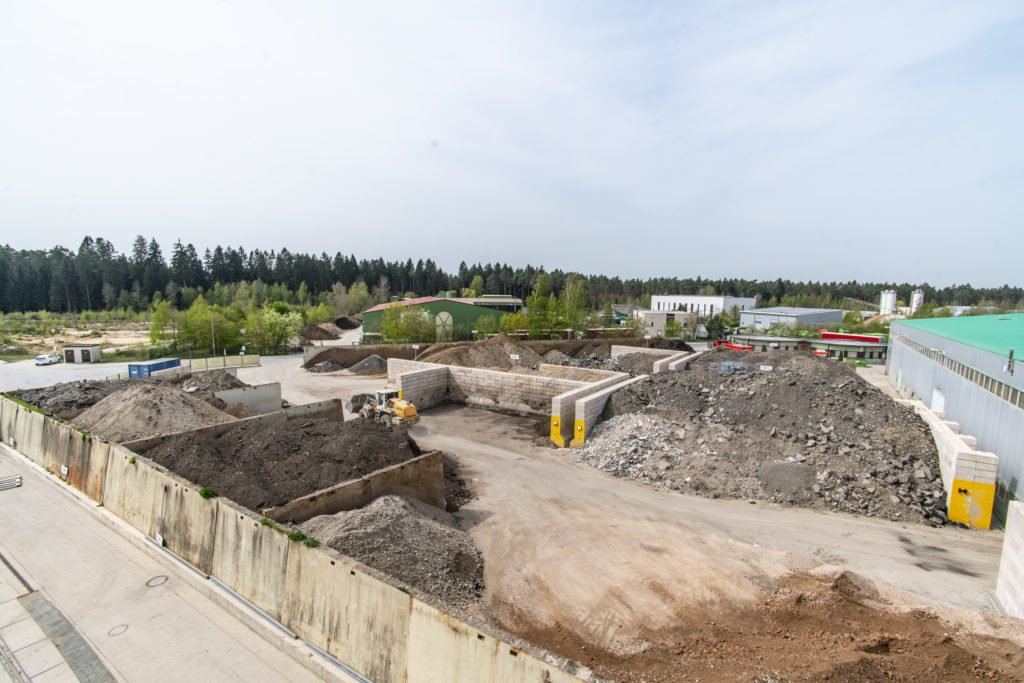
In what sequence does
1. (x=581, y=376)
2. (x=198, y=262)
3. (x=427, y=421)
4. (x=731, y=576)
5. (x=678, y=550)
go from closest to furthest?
(x=731, y=576)
(x=678, y=550)
(x=427, y=421)
(x=581, y=376)
(x=198, y=262)

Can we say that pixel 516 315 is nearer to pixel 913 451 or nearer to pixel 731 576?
pixel 913 451

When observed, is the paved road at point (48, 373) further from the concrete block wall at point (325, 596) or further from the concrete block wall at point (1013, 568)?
the concrete block wall at point (1013, 568)

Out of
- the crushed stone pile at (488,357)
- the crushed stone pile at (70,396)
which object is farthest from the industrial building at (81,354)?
the crushed stone pile at (488,357)

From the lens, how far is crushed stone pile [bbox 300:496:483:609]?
28.0 feet

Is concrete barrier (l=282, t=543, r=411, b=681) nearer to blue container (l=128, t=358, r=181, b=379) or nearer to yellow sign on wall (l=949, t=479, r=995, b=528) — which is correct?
yellow sign on wall (l=949, t=479, r=995, b=528)

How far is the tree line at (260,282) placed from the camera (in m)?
82.1

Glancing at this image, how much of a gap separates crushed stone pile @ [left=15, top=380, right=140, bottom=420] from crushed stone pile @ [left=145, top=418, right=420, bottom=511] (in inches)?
322

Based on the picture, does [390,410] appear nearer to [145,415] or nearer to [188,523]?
[145,415]

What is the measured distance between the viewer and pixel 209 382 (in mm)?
23016

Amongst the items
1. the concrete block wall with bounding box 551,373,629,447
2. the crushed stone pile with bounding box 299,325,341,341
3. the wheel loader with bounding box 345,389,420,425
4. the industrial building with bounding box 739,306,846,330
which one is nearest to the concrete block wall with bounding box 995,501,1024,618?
the concrete block wall with bounding box 551,373,629,447

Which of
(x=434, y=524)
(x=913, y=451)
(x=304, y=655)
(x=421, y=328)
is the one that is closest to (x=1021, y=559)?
(x=913, y=451)

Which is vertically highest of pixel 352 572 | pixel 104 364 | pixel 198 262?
pixel 198 262

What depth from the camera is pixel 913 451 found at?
1482cm

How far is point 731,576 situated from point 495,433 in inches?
480
